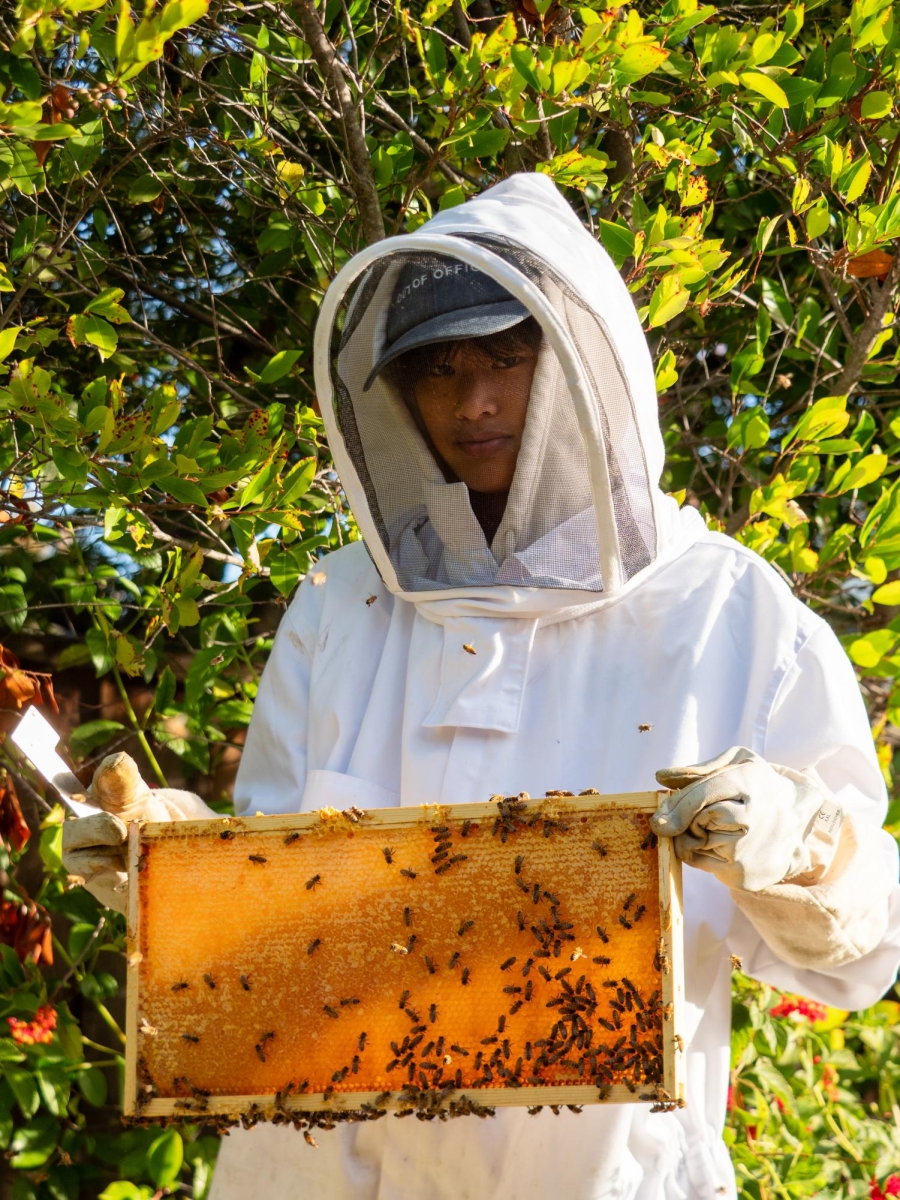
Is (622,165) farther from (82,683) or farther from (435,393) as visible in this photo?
(82,683)

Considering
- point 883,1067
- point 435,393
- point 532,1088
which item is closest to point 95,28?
point 435,393

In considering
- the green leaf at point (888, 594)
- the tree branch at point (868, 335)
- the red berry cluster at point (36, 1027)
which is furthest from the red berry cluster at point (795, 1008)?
the red berry cluster at point (36, 1027)

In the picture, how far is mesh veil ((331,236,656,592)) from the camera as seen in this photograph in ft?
8.46

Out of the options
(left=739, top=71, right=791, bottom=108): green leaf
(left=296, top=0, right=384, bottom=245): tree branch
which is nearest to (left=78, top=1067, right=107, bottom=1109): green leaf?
(left=296, top=0, right=384, bottom=245): tree branch

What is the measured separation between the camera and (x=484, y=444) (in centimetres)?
277

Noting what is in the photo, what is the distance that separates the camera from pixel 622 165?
13.9ft

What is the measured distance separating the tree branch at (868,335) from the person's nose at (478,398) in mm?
1634

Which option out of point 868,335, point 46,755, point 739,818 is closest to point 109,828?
point 46,755

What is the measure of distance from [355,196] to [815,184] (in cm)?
141

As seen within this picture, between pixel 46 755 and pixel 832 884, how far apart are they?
1349mm

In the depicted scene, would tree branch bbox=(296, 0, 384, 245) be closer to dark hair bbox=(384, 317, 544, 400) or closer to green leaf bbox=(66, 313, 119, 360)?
green leaf bbox=(66, 313, 119, 360)

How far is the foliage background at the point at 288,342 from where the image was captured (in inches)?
132

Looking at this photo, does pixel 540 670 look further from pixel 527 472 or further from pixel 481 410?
pixel 481 410

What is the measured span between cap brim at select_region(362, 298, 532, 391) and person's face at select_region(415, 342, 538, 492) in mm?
65
